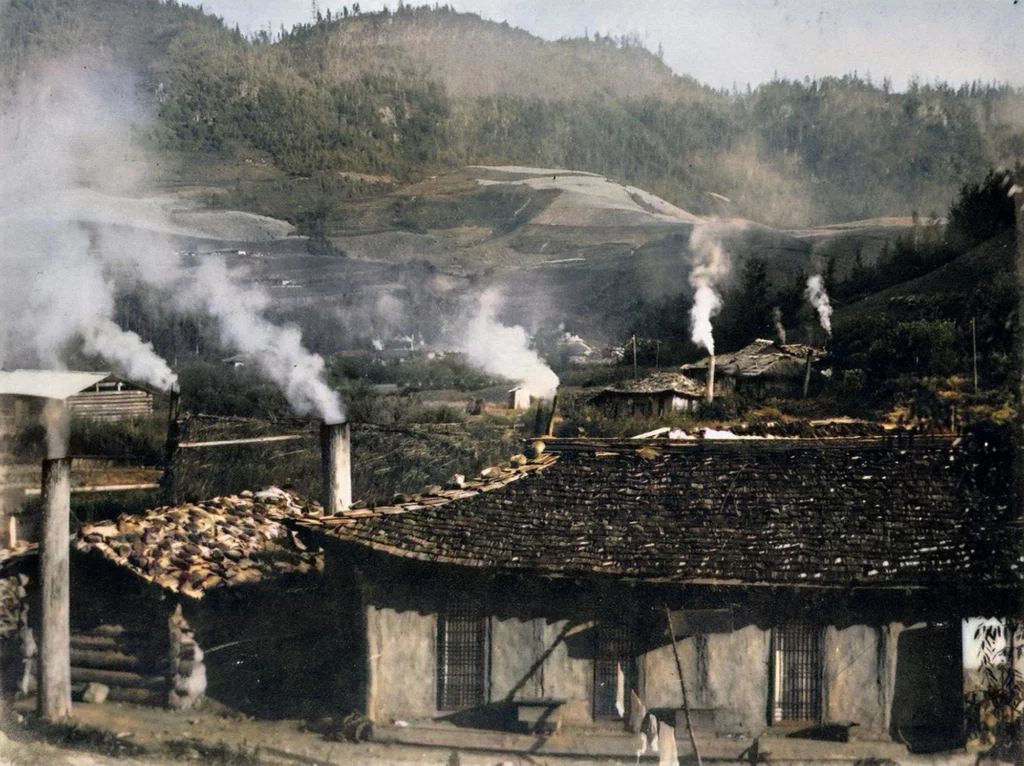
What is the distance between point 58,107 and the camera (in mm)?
Answer: 12336

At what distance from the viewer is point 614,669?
9852 mm

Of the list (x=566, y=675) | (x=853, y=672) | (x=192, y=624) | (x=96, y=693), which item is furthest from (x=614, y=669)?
(x=96, y=693)

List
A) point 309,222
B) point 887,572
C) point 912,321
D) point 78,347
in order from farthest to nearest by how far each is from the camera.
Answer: point 309,222 < point 78,347 < point 912,321 < point 887,572

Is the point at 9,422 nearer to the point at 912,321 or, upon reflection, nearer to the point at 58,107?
the point at 58,107

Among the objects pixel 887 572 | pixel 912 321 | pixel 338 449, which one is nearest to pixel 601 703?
pixel 887 572

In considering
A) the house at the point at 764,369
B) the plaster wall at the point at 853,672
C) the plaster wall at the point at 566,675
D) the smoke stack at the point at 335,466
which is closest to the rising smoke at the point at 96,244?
the smoke stack at the point at 335,466

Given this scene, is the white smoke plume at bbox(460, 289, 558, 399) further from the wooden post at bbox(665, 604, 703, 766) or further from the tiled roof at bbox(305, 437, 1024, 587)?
the wooden post at bbox(665, 604, 703, 766)

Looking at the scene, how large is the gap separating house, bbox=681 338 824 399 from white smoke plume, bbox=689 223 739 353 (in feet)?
0.90

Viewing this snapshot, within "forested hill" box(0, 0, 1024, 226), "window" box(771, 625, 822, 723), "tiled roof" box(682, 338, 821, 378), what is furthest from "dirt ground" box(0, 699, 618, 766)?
"forested hill" box(0, 0, 1024, 226)

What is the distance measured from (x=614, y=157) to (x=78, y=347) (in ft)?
21.6

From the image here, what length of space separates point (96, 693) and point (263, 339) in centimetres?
428

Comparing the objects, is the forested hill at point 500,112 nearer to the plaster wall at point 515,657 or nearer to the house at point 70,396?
the house at point 70,396

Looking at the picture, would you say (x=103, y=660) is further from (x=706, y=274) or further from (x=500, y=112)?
(x=706, y=274)

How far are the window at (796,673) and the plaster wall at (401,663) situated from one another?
323 cm
